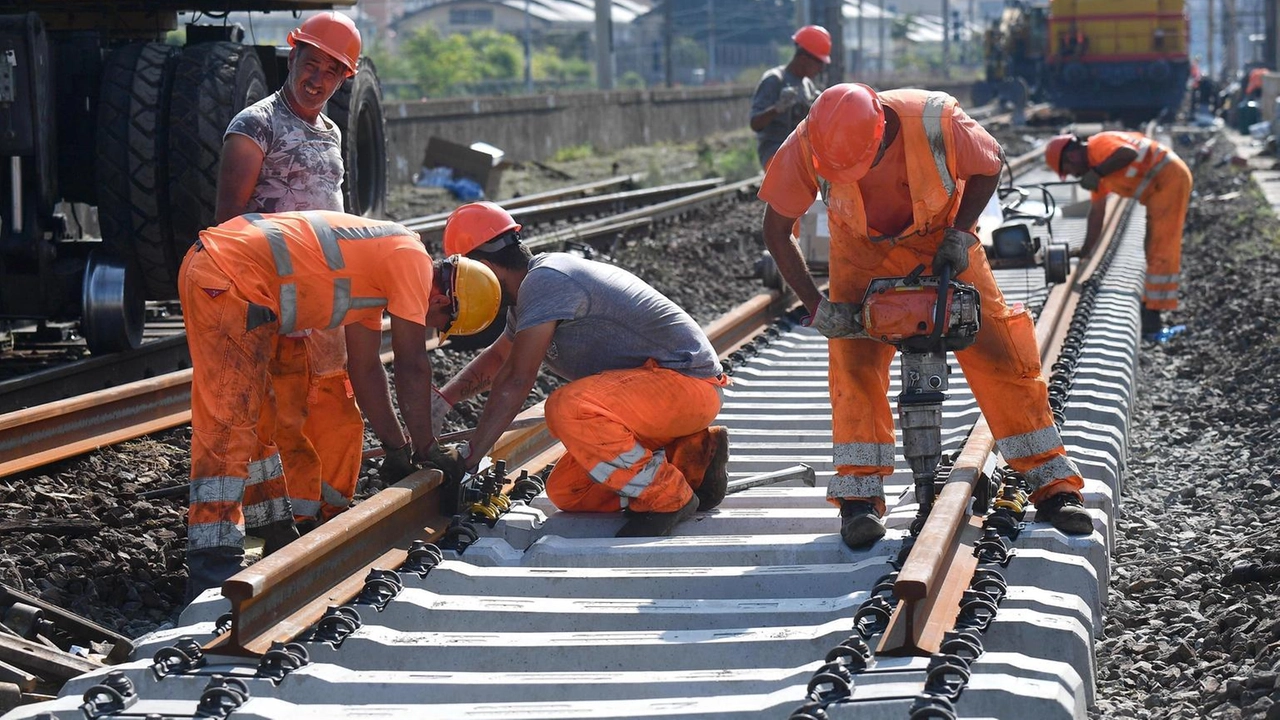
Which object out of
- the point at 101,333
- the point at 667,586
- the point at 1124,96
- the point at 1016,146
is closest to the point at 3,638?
the point at 667,586

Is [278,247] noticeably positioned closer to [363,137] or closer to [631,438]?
[631,438]

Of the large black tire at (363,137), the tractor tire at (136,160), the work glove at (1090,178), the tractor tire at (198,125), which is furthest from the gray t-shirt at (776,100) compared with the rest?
the tractor tire at (136,160)

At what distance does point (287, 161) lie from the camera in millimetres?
5473

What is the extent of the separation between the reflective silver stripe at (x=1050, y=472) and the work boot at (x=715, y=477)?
1.01 metres

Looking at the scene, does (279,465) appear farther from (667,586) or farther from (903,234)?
(903,234)

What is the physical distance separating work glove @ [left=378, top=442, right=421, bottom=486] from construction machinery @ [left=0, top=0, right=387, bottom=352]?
296 cm

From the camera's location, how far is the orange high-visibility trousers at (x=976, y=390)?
4914 mm

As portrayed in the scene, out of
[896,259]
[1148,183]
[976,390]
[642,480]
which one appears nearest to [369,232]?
[642,480]

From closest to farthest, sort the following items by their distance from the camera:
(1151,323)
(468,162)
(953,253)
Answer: (953,253), (1151,323), (468,162)

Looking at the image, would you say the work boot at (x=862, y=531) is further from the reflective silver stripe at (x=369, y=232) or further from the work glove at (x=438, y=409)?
the reflective silver stripe at (x=369, y=232)

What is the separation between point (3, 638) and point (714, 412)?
2316 mm

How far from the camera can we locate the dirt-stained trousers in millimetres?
4648

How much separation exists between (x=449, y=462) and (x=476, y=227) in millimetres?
777

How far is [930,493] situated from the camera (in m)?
4.84
